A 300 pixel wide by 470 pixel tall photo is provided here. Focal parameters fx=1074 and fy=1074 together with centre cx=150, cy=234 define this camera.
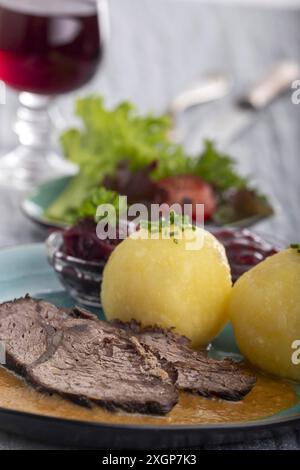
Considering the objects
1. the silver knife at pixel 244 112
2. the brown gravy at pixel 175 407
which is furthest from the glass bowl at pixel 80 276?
the silver knife at pixel 244 112

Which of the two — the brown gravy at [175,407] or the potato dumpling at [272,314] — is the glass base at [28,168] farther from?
the brown gravy at [175,407]

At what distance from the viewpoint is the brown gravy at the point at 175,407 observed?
73.2 inches

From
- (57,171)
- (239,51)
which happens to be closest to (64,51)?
(57,171)

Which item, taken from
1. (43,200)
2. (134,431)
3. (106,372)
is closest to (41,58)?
(43,200)

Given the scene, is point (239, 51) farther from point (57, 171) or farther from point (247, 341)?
point (247, 341)

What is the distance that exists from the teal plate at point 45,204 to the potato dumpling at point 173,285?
2.58ft

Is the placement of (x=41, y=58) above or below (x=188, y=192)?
above

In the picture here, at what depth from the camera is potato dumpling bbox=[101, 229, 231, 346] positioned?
2215mm

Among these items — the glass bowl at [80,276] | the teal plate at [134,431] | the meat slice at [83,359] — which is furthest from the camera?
the glass bowl at [80,276]

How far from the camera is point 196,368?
2.05 m

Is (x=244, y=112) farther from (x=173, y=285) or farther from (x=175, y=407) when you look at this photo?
(x=175, y=407)

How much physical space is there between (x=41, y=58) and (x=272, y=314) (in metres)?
1.68
